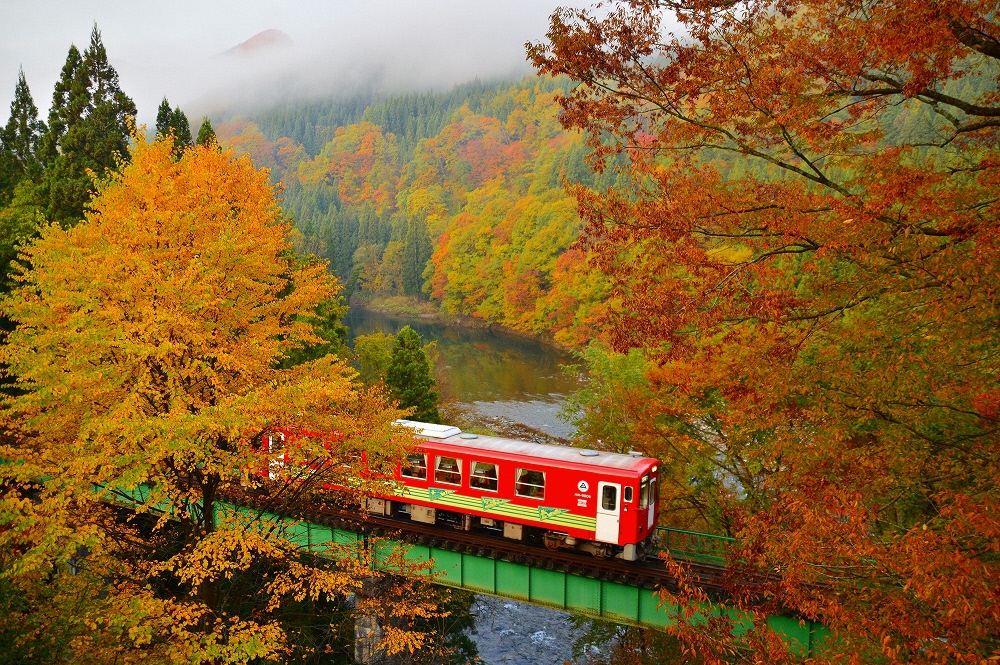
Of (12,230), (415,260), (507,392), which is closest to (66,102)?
(12,230)

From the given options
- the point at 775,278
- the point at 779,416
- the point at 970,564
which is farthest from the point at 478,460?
the point at 970,564

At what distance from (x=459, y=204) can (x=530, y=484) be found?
4409 inches

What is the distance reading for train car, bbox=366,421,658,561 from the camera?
52.5ft

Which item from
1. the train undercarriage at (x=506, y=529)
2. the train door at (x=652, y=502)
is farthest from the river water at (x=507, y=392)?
the train door at (x=652, y=502)

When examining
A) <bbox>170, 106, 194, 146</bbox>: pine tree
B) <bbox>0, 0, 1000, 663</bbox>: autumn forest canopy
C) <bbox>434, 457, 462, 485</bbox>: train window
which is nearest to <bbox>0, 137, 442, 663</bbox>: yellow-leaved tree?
<bbox>0, 0, 1000, 663</bbox>: autumn forest canopy

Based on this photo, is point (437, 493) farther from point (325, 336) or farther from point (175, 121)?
point (175, 121)

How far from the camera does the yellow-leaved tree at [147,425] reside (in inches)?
359

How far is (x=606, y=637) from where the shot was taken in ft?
67.7

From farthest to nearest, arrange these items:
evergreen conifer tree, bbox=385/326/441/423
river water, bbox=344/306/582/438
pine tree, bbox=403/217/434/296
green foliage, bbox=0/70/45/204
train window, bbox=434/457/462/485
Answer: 1. pine tree, bbox=403/217/434/296
2. green foliage, bbox=0/70/45/204
3. river water, bbox=344/306/582/438
4. evergreen conifer tree, bbox=385/326/441/423
5. train window, bbox=434/457/462/485

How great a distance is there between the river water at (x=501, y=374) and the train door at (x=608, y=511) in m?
11.8

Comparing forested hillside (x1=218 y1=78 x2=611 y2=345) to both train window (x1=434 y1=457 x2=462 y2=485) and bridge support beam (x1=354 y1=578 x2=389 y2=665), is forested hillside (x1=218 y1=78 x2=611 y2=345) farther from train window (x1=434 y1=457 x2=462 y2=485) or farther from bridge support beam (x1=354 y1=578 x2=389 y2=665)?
bridge support beam (x1=354 y1=578 x2=389 y2=665)

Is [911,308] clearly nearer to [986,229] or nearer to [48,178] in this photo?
[986,229]

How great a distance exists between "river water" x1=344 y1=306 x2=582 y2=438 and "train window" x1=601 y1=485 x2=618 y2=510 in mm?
11806

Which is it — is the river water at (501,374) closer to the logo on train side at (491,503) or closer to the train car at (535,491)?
the train car at (535,491)
